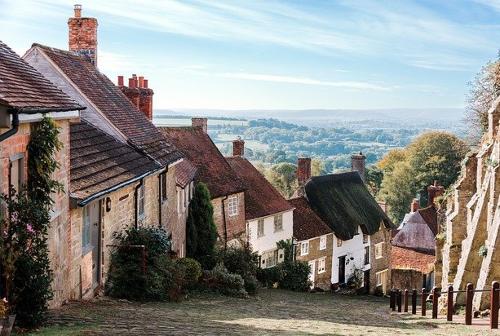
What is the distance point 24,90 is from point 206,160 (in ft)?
76.1

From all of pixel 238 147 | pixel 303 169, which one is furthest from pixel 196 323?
pixel 303 169

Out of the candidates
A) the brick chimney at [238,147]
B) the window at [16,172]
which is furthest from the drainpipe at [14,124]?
the brick chimney at [238,147]

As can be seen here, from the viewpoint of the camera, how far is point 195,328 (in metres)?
11.1

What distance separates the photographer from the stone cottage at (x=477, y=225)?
62.0 ft

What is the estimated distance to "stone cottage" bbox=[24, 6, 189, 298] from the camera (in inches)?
569

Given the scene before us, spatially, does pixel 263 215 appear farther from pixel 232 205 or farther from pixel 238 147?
pixel 238 147

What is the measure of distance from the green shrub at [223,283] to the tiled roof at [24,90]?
11.1m

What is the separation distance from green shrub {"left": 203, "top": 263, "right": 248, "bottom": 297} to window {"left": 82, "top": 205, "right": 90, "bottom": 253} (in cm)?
810

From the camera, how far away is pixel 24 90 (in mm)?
11016

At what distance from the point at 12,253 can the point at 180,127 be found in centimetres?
2537

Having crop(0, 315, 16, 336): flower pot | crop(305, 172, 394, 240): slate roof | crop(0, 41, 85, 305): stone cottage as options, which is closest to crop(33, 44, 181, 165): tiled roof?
crop(0, 41, 85, 305): stone cottage

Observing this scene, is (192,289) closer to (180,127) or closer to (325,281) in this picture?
(180,127)

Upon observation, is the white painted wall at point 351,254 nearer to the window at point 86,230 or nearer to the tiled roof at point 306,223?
the tiled roof at point 306,223

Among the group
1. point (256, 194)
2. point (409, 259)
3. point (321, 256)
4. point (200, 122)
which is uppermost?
point (200, 122)
